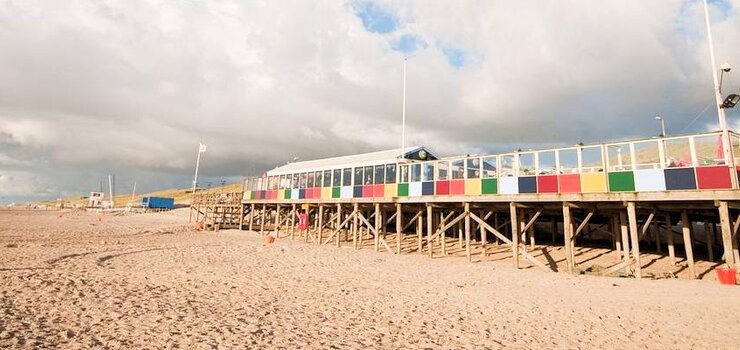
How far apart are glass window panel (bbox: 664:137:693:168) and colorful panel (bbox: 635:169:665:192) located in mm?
421

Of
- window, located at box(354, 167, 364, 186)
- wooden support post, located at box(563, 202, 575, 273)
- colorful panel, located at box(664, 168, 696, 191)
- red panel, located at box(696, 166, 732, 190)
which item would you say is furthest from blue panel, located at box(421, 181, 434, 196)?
red panel, located at box(696, 166, 732, 190)

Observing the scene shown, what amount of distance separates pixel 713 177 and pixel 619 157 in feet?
8.85

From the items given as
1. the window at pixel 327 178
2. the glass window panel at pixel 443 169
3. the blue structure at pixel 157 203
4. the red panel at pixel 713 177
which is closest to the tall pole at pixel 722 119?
the red panel at pixel 713 177

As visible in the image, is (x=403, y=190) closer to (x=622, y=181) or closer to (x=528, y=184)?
(x=528, y=184)

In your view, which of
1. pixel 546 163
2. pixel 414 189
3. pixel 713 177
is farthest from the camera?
pixel 414 189

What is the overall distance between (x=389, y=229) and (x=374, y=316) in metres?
25.2

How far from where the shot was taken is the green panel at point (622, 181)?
13.5 metres

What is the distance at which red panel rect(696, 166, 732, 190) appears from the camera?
11961 millimetres

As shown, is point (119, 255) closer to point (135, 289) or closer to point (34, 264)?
point (34, 264)

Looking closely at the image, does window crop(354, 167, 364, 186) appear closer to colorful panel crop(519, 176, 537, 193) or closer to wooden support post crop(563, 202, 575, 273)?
colorful panel crop(519, 176, 537, 193)

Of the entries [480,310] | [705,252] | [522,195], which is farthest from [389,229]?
[480,310]

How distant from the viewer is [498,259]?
19.6 m

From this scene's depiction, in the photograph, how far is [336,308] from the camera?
912cm

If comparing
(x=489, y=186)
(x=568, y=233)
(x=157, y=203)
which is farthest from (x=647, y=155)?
(x=157, y=203)
